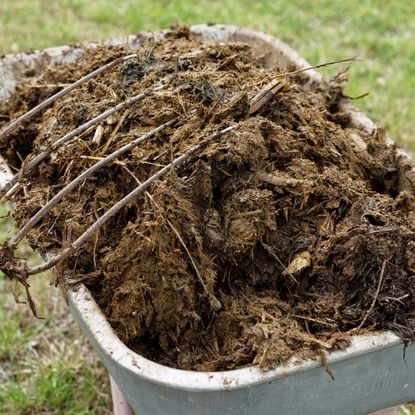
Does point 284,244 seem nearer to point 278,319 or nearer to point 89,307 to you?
point 278,319

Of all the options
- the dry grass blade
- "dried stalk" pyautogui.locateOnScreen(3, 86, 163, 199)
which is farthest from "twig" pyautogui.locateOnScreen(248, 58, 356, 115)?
"dried stalk" pyautogui.locateOnScreen(3, 86, 163, 199)

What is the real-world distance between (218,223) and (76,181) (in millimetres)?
331

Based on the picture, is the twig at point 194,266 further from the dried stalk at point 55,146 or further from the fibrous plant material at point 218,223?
the dried stalk at point 55,146

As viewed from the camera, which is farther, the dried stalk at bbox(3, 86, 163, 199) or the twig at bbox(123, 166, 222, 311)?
the dried stalk at bbox(3, 86, 163, 199)

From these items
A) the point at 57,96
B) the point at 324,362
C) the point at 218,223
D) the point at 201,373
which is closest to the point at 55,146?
the point at 57,96

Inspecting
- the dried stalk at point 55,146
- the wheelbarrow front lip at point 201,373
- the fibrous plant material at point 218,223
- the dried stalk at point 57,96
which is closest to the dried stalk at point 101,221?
the fibrous plant material at point 218,223

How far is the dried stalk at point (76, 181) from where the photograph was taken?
4.70ft

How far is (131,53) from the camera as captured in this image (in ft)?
6.55

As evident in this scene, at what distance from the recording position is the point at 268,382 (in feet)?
4.05

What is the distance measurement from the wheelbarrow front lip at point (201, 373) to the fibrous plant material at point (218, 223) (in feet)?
0.09

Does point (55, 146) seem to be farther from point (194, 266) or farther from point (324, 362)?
point (324, 362)

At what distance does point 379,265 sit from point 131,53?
3.34 feet

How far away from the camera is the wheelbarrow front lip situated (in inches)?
47.4

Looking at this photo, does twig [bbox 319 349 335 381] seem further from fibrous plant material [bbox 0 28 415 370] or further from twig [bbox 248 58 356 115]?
twig [bbox 248 58 356 115]
